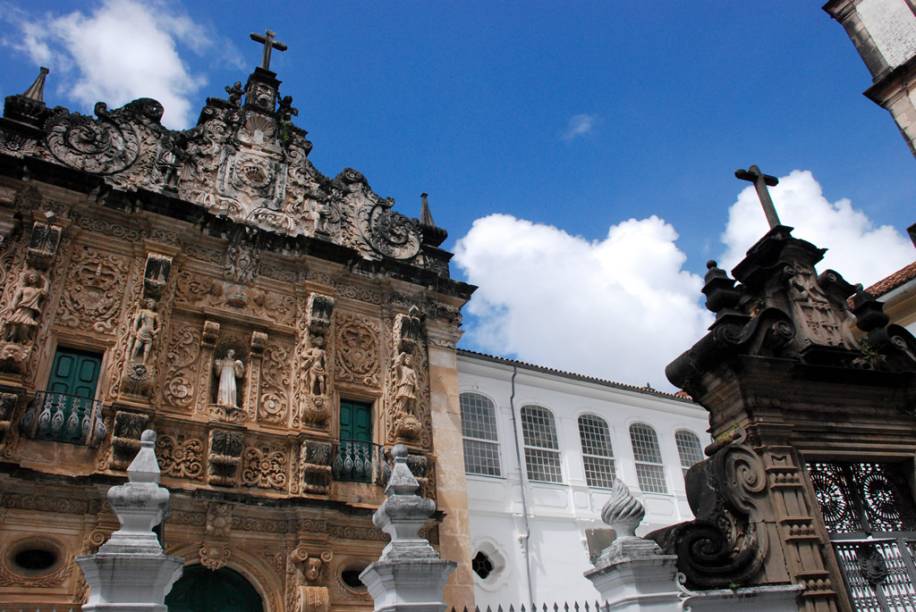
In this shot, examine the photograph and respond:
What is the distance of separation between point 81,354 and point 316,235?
17.3 feet

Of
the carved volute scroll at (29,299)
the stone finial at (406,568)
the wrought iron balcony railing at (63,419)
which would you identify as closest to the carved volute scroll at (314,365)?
the wrought iron balcony railing at (63,419)

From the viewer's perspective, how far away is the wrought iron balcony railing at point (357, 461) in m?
13.2

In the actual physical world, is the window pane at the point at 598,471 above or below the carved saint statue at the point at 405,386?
below

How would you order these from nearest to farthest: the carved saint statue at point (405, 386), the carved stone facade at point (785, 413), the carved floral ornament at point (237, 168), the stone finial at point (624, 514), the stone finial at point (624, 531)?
the stone finial at point (624, 531)
the stone finial at point (624, 514)
the carved stone facade at point (785, 413)
the carved floral ornament at point (237, 168)
the carved saint statue at point (405, 386)

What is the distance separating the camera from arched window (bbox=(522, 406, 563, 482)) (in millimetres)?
17406

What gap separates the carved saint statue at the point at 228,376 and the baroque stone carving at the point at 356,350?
1.99 meters

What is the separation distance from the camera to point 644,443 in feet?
65.5

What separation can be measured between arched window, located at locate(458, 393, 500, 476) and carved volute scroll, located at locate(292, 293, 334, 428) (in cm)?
398

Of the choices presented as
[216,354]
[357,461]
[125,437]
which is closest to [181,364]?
[216,354]

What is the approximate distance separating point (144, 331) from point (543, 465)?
32.9ft

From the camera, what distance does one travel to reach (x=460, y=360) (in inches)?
687

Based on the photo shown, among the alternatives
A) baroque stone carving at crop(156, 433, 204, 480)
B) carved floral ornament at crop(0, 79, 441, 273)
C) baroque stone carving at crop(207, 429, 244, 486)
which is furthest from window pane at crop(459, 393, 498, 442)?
baroque stone carving at crop(156, 433, 204, 480)

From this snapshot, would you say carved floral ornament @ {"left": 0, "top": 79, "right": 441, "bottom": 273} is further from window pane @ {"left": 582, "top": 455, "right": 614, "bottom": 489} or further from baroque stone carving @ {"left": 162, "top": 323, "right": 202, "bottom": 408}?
window pane @ {"left": 582, "top": 455, "right": 614, "bottom": 489}

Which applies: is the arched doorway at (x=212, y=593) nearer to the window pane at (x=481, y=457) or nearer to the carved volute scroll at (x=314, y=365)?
the carved volute scroll at (x=314, y=365)
